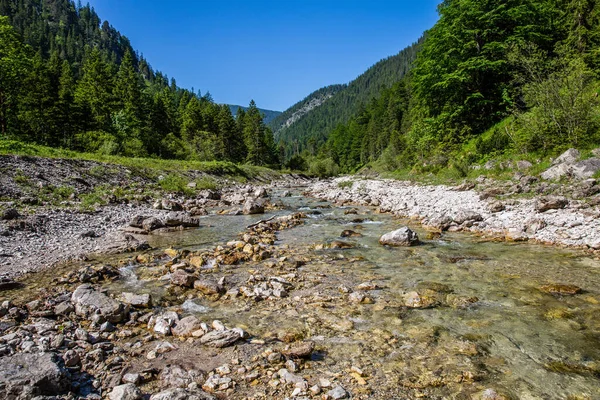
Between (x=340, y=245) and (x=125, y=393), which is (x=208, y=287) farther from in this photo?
(x=340, y=245)

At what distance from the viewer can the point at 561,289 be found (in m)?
6.71

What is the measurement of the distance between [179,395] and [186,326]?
191 cm

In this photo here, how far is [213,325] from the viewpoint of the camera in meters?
5.52

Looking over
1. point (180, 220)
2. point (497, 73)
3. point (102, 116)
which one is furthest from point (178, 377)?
point (102, 116)

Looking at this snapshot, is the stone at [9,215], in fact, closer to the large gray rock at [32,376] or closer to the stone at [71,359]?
the stone at [71,359]

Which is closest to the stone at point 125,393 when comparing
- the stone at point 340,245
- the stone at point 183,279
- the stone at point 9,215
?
the stone at point 183,279

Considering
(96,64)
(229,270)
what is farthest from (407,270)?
(96,64)

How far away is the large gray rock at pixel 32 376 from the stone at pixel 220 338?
181 cm

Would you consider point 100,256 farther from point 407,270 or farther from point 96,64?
point 96,64

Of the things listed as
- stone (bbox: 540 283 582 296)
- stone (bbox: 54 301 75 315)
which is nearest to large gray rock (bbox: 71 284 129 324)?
stone (bbox: 54 301 75 315)

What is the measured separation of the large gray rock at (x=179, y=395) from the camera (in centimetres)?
353

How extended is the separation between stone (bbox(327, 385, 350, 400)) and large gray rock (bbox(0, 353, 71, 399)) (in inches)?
123

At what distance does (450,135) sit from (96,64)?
5852cm

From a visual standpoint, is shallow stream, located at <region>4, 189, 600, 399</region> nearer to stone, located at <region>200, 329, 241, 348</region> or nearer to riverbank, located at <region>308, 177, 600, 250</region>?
stone, located at <region>200, 329, 241, 348</region>
